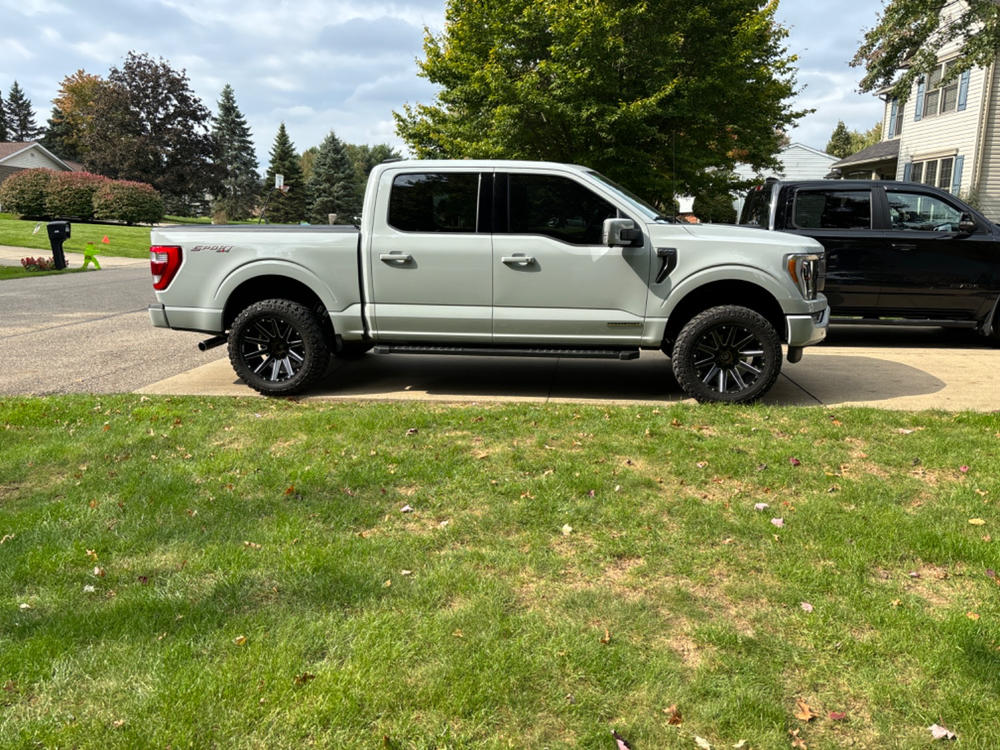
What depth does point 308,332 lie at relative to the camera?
6480 mm

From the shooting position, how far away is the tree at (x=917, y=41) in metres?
15.8

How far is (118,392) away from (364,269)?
247cm

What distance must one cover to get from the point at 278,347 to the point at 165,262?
1.21 meters

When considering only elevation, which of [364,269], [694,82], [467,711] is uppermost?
[694,82]

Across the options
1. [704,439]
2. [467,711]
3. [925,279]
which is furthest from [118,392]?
[925,279]

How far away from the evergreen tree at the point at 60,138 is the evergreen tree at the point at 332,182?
30.1 metres

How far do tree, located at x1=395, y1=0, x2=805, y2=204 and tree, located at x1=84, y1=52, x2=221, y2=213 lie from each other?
5123 cm

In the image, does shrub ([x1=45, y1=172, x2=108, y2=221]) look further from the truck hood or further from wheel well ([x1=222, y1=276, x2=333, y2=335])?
the truck hood

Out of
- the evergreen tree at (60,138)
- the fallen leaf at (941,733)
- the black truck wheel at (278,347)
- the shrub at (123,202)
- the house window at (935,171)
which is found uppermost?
the evergreen tree at (60,138)

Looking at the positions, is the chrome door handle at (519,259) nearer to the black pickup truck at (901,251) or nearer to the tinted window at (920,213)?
the black pickup truck at (901,251)

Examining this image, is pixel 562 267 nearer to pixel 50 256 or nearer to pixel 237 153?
pixel 50 256

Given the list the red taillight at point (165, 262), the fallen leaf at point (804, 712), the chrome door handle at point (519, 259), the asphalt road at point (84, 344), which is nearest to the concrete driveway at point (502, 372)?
the asphalt road at point (84, 344)

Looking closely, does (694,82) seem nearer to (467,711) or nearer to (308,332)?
(308,332)

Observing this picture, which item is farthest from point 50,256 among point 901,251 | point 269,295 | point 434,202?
point 901,251
